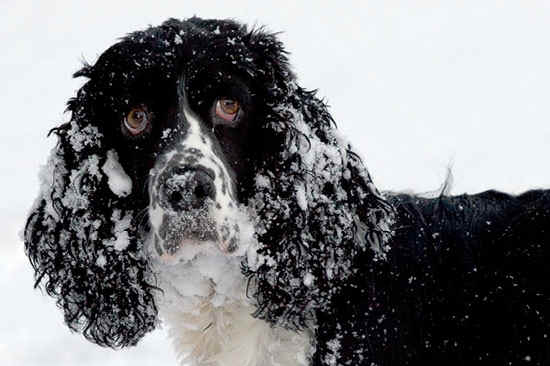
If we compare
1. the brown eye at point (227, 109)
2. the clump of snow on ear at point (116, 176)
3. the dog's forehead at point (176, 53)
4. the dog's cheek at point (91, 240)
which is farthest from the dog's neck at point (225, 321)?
the dog's forehead at point (176, 53)

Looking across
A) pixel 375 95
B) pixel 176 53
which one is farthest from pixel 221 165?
pixel 375 95

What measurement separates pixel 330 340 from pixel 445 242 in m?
0.70

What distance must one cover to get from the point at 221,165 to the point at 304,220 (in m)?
0.49

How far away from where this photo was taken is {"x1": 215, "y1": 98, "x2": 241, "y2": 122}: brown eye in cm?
388

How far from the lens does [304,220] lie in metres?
3.93

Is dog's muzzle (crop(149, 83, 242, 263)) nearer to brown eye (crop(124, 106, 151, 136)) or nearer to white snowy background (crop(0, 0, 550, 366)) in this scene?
brown eye (crop(124, 106, 151, 136))

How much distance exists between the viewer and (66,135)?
416cm

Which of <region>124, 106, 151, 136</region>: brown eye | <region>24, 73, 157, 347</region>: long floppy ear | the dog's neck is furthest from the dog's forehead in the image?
the dog's neck

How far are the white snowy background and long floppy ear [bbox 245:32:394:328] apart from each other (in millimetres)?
3121

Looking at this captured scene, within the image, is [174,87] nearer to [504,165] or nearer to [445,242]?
[445,242]

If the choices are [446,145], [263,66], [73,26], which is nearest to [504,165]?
[446,145]

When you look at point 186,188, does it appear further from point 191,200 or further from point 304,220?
point 304,220

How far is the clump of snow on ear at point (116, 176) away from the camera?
3.98 m

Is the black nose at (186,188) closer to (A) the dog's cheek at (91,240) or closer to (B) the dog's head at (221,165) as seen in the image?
(B) the dog's head at (221,165)
